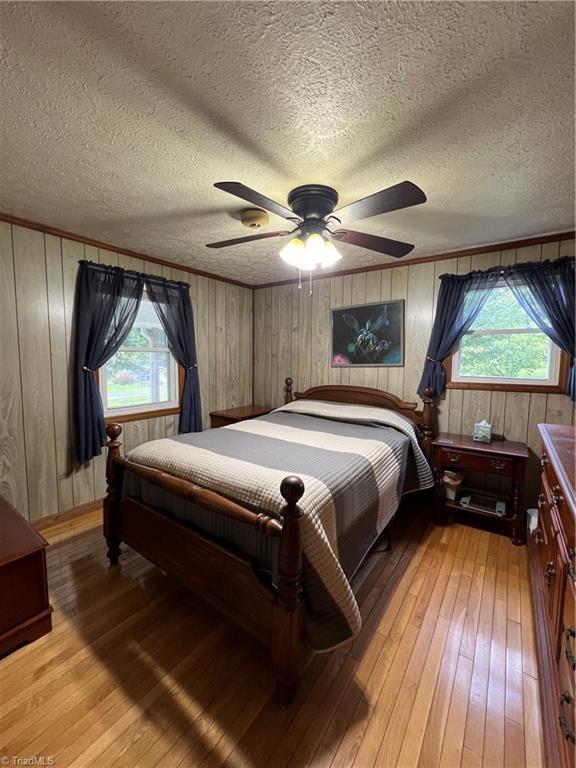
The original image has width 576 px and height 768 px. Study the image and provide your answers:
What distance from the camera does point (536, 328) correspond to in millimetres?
2676

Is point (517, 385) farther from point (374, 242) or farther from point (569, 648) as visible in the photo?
point (569, 648)

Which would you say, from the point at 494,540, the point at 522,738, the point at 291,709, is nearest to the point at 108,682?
the point at 291,709

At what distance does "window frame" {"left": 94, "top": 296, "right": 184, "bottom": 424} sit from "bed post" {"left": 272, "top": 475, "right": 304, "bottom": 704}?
2.40 meters

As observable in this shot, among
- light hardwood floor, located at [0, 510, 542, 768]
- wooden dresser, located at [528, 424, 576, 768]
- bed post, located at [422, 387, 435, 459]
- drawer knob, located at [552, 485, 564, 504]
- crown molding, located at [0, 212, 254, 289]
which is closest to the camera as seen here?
wooden dresser, located at [528, 424, 576, 768]

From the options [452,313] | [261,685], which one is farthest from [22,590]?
[452,313]

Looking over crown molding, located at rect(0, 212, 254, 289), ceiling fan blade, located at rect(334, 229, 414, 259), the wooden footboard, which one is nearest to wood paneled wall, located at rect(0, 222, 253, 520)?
crown molding, located at rect(0, 212, 254, 289)

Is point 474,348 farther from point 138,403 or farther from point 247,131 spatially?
point 138,403

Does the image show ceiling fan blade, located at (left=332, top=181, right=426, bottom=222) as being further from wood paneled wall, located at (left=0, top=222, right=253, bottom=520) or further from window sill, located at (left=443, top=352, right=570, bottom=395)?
wood paneled wall, located at (left=0, top=222, right=253, bottom=520)

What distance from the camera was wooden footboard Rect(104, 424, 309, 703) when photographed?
1.30 metres

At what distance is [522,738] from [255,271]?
3.80 m

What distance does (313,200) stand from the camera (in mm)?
1842

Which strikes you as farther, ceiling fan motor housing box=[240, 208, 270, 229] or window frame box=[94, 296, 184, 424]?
window frame box=[94, 296, 184, 424]

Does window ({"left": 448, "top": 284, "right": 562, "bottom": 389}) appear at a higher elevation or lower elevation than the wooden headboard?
higher

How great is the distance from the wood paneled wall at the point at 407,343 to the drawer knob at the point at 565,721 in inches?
79.0
